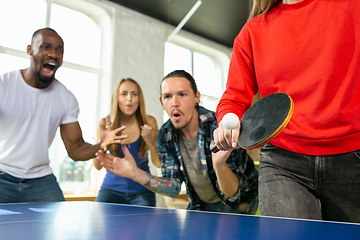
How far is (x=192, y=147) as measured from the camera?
2.17 m

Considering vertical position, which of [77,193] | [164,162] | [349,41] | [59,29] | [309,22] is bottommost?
[77,193]

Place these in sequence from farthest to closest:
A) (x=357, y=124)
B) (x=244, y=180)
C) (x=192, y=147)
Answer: (x=192, y=147)
(x=244, y=180)
(x=357, y=124)

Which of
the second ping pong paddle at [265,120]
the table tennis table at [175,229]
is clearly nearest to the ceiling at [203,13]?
the second ping pong paddle at [265,120]

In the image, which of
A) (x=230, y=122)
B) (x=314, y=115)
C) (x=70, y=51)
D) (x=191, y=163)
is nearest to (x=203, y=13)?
(x=70, y=51)

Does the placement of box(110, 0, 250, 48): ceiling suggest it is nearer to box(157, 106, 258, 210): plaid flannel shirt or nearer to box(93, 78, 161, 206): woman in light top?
box(93, 78, 161, 206): woman in light top

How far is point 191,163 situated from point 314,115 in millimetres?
1143

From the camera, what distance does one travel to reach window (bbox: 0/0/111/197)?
15.3 feet

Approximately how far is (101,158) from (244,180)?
0.90 metres

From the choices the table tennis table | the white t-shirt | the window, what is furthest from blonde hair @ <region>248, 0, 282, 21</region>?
the window

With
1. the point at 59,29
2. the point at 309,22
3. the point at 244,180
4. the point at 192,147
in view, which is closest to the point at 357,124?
the point at 309,22

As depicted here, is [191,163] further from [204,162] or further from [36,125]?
[36,125]

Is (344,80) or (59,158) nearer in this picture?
(344,80)

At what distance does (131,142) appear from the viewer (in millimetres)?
2863

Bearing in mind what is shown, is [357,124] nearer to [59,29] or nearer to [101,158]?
[101,158]
